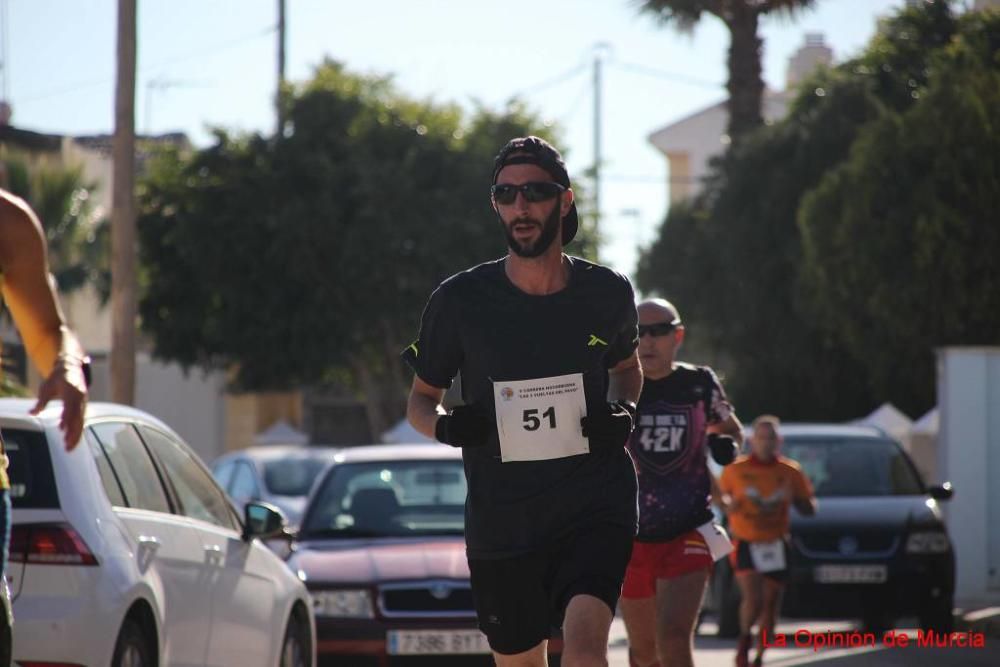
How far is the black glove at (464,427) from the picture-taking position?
18.7 ft

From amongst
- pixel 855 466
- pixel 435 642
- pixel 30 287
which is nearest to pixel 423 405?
pixel 30 287

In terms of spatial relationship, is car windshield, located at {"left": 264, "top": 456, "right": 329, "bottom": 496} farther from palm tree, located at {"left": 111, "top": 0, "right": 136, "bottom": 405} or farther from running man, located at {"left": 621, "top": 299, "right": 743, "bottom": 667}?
running man, located at {"left": 621, "top": 299, "right": 743, "bottom": 667}

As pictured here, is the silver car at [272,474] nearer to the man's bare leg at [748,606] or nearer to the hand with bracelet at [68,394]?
the man's bare leg at [748,606]

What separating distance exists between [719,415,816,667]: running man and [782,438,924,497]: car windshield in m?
2.65

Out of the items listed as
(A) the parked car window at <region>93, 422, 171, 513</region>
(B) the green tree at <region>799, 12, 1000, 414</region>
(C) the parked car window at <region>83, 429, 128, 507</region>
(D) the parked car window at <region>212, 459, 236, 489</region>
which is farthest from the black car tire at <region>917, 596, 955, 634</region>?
(B) the green tree at <region>799, 12, 1000, 414</region>

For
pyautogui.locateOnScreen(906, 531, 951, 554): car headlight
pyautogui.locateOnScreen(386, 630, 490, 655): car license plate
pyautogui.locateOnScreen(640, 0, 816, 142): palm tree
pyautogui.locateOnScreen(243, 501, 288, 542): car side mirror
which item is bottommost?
pyautogui.locateOnScreen(386, 630, 490, 655): car license plate

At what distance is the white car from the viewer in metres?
6.60

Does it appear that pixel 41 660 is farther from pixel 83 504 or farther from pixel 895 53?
pixel 895 53

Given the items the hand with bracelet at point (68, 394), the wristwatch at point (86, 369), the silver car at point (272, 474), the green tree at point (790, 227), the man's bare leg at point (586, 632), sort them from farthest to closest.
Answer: the green tree at point (790, 227) < the silver car at point (272, 474) < the man's bare leg at point (586, 632) < the wristwatch at point (86, 369) < the hand with bracelet at point (68, 394)

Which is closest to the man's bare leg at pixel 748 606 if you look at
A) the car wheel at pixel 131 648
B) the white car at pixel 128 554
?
the white car at pixel 128 554

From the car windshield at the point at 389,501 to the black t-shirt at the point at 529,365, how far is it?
5475 mm

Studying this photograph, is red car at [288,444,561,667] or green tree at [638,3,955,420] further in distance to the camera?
green tree at [638,3,955,420]

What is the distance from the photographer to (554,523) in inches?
228

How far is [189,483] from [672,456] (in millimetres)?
2006
